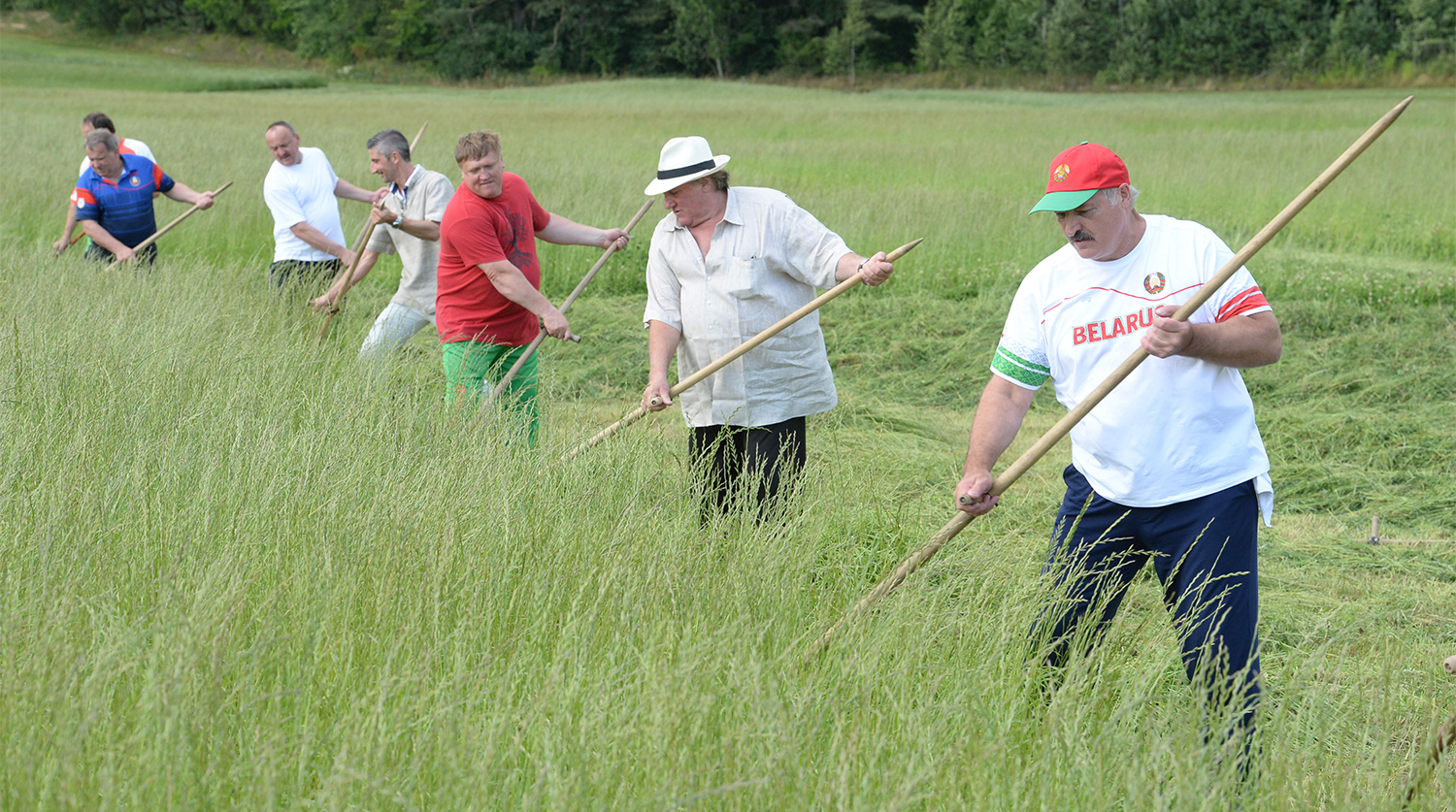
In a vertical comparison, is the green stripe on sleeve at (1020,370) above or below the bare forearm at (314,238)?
above

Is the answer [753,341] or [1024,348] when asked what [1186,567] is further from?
[753,341]

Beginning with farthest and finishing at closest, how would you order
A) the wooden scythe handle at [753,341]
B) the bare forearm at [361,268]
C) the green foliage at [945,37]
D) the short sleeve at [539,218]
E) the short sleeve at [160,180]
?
the green foliage at [945,37] → the short sleeve at [160,180] → the bare forearm at [361,268] → the short sleeve at [539,218] → the wooden scythe handle at [753,341]

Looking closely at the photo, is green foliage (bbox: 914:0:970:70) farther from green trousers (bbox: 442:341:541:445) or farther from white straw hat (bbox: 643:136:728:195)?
white straw hat (bbox: 643:136:728:195)

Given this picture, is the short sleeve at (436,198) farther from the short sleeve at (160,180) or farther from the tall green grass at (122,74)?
the tall green grass at (122,74)

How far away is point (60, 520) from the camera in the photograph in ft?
9.18

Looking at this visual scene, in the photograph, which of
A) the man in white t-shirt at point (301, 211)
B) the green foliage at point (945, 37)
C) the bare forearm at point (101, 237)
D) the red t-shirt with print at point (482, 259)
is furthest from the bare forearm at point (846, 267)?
the green foliage at point (945, 37)

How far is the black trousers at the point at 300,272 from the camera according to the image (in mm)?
7215

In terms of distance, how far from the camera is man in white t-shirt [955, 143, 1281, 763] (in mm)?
2760

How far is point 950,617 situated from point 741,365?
150cm

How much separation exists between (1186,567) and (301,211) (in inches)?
229

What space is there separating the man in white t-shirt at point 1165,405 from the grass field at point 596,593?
8.2 inches

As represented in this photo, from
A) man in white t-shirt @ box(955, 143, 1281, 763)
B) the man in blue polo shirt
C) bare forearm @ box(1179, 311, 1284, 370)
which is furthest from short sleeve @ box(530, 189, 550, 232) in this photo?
bare forearm @ box(1179, 311, 1284, 370)

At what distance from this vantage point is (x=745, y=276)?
408 cm

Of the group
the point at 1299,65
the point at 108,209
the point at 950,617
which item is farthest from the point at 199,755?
the point at 1299,65
